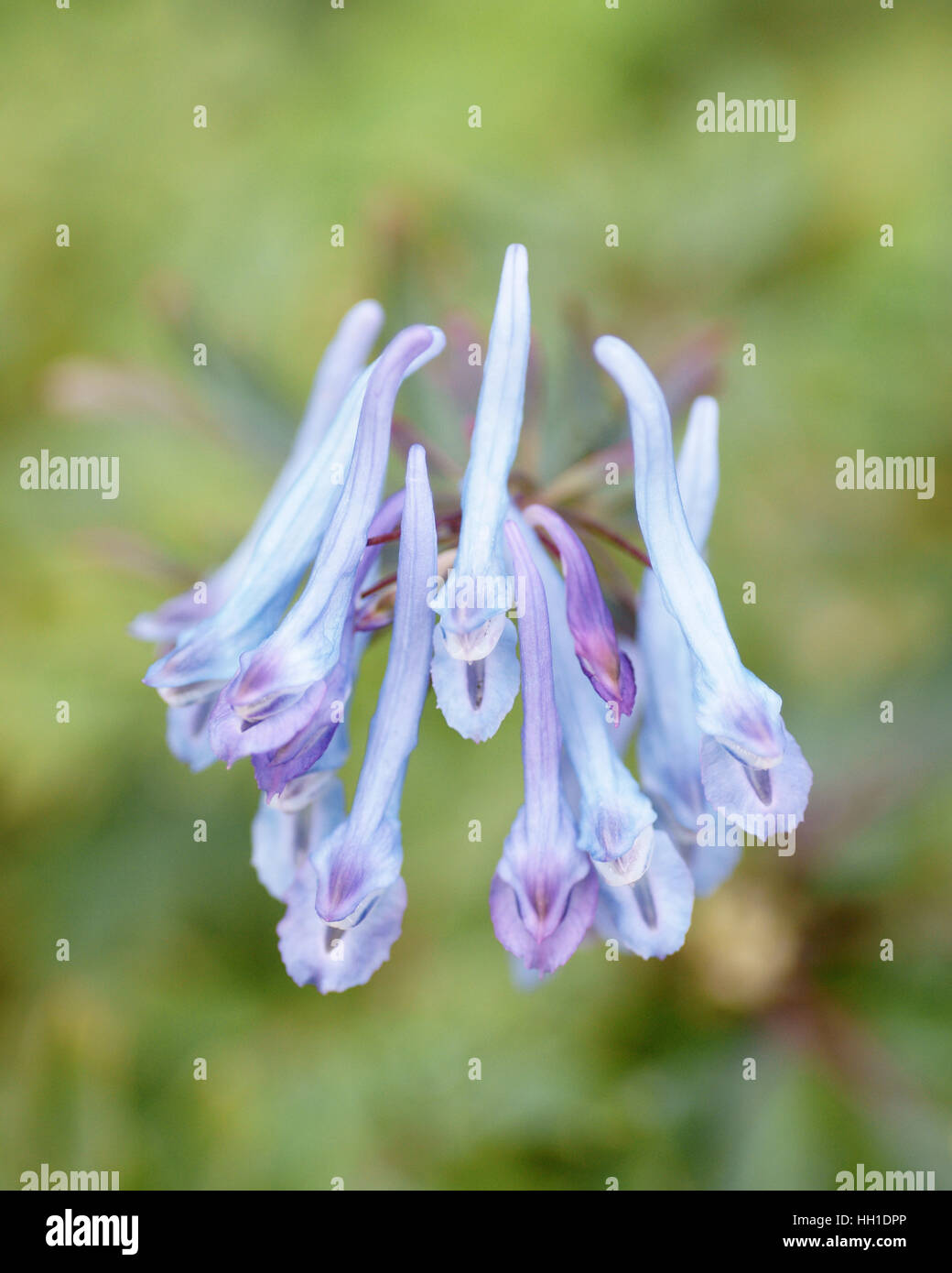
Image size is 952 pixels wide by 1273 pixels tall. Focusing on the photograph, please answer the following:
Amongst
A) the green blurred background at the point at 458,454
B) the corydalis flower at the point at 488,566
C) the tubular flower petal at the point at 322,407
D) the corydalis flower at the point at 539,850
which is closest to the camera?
the corydalis flower at the point at 488,566

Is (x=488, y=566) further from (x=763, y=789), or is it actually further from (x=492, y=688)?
(x=763, y=789)

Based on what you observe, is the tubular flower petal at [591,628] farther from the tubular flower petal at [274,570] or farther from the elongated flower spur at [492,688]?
the tubular flower petal at [274,570]

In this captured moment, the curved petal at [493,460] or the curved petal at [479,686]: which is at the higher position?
the curved petal at [493,460]

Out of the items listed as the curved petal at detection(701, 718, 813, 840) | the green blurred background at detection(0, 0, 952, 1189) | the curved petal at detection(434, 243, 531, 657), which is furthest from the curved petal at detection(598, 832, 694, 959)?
the green blurred background at detection(0, 0, 952, 1189)

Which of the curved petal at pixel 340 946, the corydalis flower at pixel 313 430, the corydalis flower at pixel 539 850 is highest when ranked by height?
the corydalis flower at pixel 313 430

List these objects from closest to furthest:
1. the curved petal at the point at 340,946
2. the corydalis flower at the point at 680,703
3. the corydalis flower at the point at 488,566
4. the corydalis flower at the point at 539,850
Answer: the corydalis flower at the point at 488,566 < the corydalis flower at the point at 539,850 < the curved petal at the point at 340,946 < the corydalis flower at the point at 680,703

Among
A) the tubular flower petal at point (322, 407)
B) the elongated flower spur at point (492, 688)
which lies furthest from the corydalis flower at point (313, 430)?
the elongated flower spur at point (492, 688)

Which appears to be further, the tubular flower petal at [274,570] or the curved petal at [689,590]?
the tubular flower petal at [274,570]

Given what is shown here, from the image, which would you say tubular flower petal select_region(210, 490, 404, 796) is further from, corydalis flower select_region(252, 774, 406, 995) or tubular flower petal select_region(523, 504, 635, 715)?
tubular flower petal select_region(523, 504, 635, 715)
